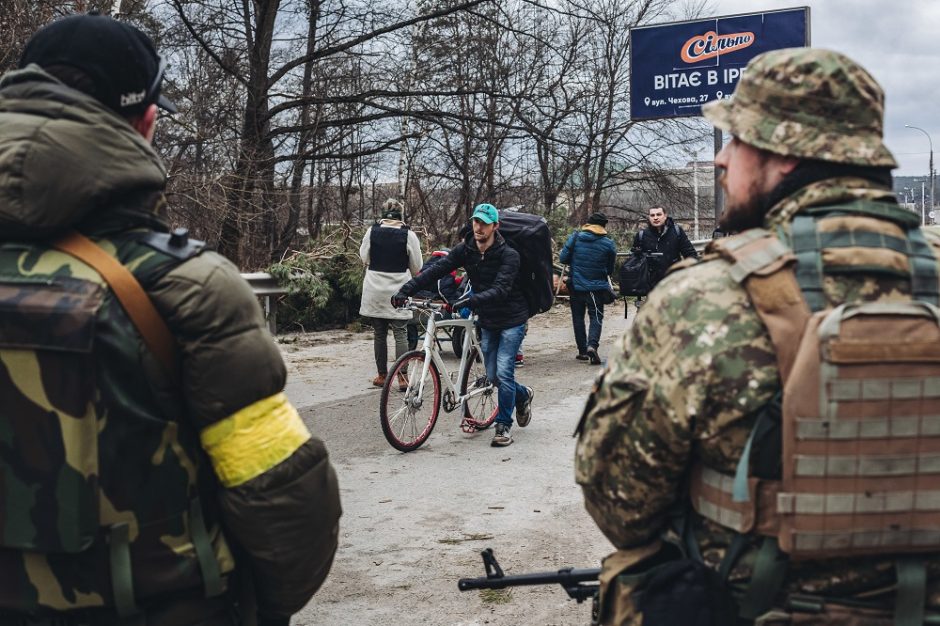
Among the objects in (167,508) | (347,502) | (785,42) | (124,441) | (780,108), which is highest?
(785,42)

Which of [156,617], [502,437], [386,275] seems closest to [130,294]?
[156,617]

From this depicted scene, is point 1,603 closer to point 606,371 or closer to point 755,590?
point 606,371

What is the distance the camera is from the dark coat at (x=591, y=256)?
13111 millimetres

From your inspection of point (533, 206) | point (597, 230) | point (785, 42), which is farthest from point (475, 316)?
point (533, 206)

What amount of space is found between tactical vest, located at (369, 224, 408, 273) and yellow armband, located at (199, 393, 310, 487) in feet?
28.8

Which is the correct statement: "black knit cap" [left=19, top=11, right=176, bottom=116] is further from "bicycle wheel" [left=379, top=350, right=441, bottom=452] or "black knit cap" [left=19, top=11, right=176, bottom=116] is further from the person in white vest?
the person in white vest

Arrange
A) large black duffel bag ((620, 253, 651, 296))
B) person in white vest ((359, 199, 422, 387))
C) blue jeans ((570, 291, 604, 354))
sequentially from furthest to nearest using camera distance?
blue jeans ((570, 291, 604, 354)) < large black duffel bag ((620, 253, 651, 296)) < person in white vest ((359, 199, 422, 387))

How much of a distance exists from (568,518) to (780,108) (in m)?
4.10

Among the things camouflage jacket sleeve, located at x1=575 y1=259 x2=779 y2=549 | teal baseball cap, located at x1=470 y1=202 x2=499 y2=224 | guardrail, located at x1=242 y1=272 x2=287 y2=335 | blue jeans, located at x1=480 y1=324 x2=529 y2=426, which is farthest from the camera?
guardrail, located at x1=242 y1=272 x2=287 y2=335

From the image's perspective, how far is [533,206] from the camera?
90.0 feet

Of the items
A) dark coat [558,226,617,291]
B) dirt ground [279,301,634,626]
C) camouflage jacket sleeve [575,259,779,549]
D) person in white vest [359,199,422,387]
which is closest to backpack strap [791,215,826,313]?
camouflage jacket sleeve [575,259,779,549]

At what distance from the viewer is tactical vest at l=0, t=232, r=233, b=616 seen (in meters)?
1.93

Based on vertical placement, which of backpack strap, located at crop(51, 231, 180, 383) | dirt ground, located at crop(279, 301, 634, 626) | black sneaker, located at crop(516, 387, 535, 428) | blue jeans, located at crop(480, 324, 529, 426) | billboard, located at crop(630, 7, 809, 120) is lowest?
dirt ground, located at crop(279, 301, 634, 626)

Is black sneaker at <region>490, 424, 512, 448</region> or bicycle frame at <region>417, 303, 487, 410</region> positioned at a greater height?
bicycle frame at <region>417, 303, 487, 410</region>
